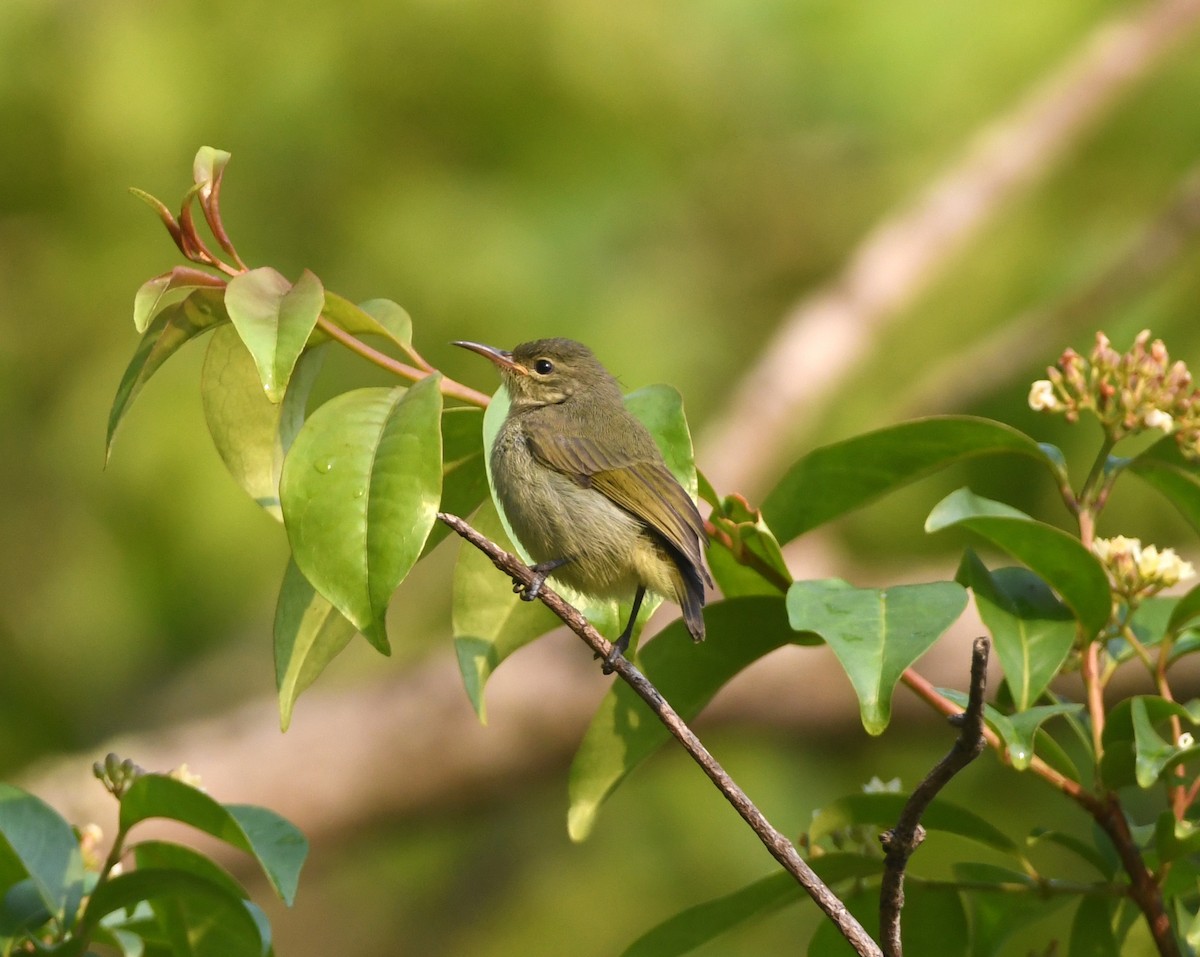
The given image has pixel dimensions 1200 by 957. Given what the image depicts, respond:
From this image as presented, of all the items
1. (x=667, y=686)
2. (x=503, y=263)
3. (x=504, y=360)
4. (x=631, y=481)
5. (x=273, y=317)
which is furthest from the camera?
(x=503, y=263)

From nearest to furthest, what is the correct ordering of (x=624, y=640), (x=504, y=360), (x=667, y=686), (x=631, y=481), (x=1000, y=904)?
(x=1000, y=904), (x=667, y=686), (x=624, y=640), (x=631, y=481), (x=504, y=360)

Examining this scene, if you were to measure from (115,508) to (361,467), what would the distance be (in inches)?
221

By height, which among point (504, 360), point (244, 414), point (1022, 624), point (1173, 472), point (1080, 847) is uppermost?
point (244, 414)

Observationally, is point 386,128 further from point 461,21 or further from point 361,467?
point 361,467

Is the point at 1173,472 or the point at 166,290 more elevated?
the point at 166,290

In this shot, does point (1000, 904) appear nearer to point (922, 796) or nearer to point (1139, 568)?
point (1139, 568)

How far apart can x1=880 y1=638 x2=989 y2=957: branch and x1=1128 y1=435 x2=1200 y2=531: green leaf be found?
768 millimetres

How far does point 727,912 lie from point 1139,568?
2.50 feet

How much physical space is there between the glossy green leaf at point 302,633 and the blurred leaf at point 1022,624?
0.89 meters

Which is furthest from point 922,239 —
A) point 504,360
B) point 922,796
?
point 922,796

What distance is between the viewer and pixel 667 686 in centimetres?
226

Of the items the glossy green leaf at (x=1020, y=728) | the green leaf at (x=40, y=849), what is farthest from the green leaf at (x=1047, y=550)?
the green leaf at (x=40, y=849)

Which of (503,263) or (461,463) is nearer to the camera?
(461,463)

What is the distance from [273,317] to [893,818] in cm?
114
